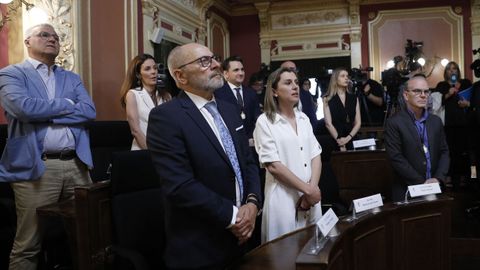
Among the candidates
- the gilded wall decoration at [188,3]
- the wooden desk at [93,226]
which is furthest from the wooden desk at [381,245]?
the gilded wall decoration at [188,3]

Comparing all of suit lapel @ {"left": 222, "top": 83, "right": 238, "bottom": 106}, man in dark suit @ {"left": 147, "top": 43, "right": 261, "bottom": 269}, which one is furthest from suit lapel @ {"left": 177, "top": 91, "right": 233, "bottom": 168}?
suit lapel @ {"left": 222, "top": 83, "right": 238, "bottom": 106}

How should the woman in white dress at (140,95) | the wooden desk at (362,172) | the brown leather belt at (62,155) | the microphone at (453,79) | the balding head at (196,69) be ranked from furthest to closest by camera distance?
the microphone at (453,79), the wooden desk at (362,172), the woman in white dress at (140,95), the brown leather belt at (62,155), the balding head at (196,69)

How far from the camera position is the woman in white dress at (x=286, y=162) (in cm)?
202

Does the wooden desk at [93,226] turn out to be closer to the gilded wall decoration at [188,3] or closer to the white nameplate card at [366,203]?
the white nameplate card at [366,203]

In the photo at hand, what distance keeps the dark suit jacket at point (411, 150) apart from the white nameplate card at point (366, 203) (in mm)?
664

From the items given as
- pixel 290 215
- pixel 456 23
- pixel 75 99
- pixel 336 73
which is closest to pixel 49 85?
pixel 75 99

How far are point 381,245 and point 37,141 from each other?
5.41ft

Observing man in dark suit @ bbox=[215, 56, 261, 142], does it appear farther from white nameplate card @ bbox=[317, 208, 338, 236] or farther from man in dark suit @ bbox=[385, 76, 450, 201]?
white nameplate card @ bbox=[317, 208, 338, 236]

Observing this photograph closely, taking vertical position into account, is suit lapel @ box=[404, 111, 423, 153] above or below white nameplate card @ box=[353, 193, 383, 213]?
above

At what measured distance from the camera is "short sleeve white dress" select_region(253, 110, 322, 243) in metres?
2.02

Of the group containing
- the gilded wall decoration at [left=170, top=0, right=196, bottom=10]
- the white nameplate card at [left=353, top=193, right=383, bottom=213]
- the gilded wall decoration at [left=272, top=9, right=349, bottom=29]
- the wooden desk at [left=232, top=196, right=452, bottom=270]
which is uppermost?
the gilded wall decoration at [left=272, top=9, right=349, bottom=29]

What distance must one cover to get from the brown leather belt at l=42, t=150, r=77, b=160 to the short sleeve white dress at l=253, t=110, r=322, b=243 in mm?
926

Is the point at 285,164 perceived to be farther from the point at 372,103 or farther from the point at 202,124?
the point at 372,103

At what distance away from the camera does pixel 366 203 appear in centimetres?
181
